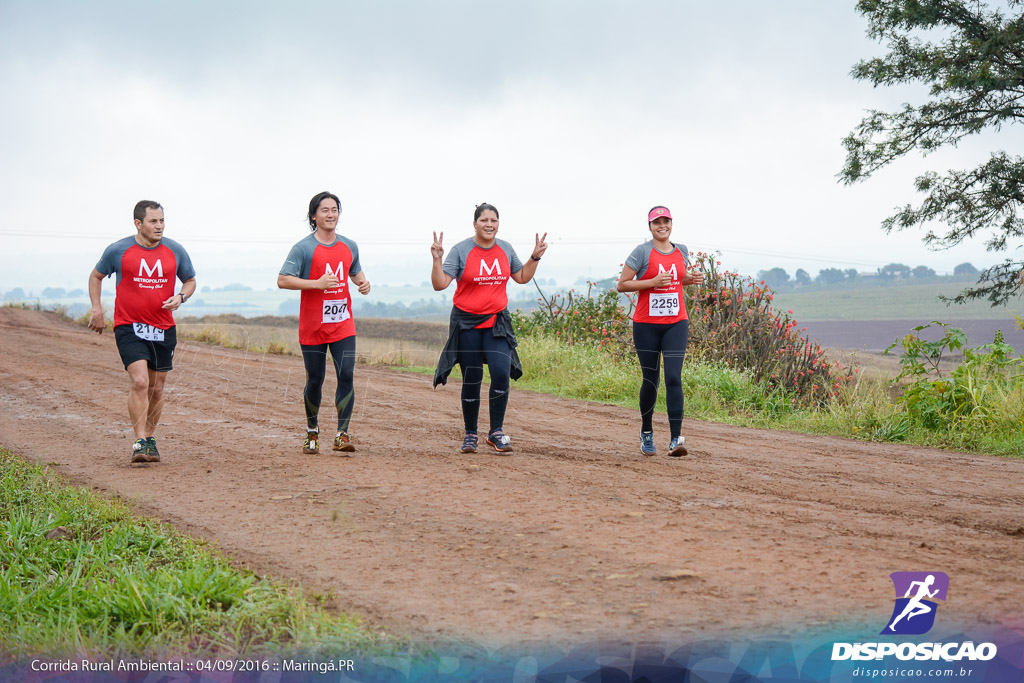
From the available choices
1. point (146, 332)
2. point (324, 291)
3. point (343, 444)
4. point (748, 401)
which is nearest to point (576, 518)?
point (343, 444)

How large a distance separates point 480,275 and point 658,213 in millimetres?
1741

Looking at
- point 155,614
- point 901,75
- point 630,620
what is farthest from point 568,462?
point 901,75

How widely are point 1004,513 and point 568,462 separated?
340 centimetres

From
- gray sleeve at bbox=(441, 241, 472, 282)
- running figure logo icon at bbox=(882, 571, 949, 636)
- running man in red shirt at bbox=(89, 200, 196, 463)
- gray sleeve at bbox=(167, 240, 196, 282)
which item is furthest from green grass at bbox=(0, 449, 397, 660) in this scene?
gray sleeve at bbox=(441, 241, 472, 282)

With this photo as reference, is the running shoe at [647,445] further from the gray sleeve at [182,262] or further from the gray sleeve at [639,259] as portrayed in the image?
the gray sleeve at [182,262]

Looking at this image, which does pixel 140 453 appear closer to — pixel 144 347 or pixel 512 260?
pixel 144 347

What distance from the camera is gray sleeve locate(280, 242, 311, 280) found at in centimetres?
773

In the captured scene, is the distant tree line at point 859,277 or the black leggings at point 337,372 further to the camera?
the distant tree line at point 859,277

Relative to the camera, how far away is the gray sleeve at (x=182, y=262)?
8.00 metres

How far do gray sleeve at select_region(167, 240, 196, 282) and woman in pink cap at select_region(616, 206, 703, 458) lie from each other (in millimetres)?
3989

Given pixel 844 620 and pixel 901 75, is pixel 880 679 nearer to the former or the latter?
pixel 844 620

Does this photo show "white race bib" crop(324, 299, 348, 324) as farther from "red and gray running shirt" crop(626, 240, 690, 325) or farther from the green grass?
the green grass

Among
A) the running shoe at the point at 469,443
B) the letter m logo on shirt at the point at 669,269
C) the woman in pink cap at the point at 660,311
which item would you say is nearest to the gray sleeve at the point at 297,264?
the running shoe at the point at 469,443

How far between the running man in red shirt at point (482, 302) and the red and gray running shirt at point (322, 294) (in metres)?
0.87
